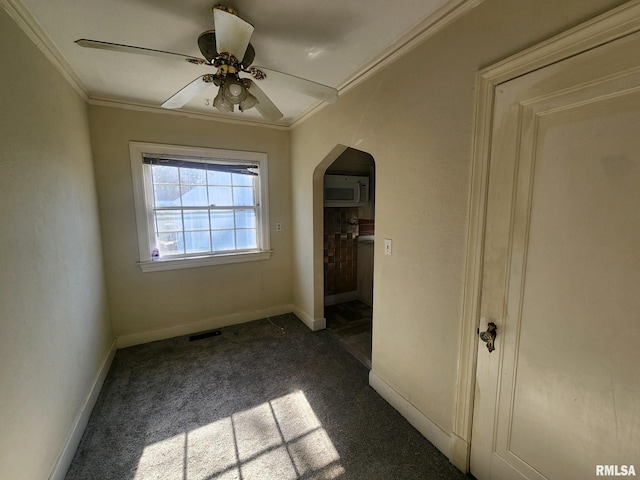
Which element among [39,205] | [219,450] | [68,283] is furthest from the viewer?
[68,283]

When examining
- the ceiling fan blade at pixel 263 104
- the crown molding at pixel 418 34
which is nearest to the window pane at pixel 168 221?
the ceiling fan blade at pixel 263 104

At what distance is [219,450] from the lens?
5.31 feet

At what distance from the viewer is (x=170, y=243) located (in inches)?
113

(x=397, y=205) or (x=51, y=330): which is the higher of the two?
(x=397, y=205)

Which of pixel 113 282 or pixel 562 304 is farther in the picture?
pixel 113 282

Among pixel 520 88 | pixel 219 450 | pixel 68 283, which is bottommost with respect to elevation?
pixel 219 450

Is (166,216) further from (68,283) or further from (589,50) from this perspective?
(589,50)

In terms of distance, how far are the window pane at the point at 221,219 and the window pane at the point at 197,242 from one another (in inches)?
5.0

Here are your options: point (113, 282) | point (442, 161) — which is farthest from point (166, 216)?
point (442, 161)

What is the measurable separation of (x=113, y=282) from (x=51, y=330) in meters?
1.30

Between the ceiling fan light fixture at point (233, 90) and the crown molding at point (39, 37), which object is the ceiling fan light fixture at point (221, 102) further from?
the crown molding at point (39, 37)

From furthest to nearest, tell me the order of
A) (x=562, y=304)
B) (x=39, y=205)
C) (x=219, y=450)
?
(x=219, y=450) < (x=39, y=205) < (x=562, y=304)

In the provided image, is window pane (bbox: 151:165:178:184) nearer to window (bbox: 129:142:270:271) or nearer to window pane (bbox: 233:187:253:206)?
window (bbox: 129:142:270:271)

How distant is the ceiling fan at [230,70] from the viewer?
1140 millimetres
